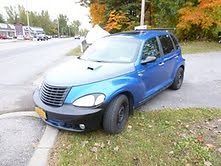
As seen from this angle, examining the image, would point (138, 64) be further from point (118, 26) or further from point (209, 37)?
point (118, 26)

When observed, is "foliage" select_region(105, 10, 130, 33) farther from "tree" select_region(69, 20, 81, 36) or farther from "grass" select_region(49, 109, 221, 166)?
"tree" select_region(69, 20, 81, 36)

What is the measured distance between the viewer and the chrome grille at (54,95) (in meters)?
4.19

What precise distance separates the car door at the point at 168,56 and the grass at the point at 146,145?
1493 mm

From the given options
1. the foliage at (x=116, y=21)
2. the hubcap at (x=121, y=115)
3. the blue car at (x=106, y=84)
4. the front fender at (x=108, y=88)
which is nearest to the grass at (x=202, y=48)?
the foliage at (x=116, y=21)

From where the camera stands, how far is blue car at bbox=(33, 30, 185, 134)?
4078mm

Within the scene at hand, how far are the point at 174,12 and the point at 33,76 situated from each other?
50.6ft

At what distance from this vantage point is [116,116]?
14.0 ft

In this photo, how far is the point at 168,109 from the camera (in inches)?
222

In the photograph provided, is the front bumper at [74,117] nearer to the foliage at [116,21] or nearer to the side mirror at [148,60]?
the side mirror at [148,60]

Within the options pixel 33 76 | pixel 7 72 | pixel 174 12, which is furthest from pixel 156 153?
pixel 174 12

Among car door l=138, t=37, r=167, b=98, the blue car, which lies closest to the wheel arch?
the blue car

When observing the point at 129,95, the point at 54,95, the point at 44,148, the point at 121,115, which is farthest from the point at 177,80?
the point at 44,148

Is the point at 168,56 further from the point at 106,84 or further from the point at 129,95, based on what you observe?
the point at 106,84

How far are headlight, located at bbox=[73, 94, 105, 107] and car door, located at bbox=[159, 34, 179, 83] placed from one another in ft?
7.90
